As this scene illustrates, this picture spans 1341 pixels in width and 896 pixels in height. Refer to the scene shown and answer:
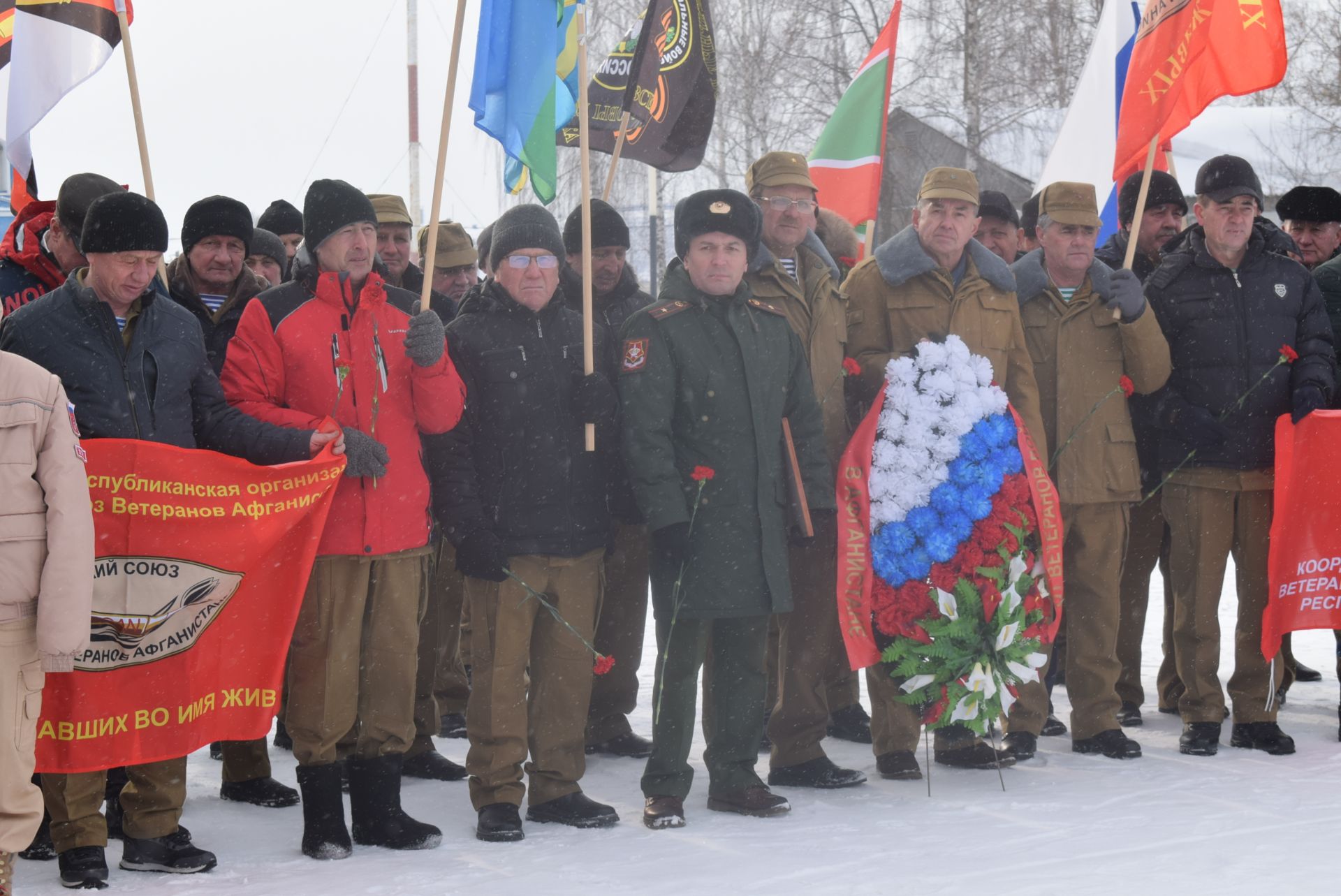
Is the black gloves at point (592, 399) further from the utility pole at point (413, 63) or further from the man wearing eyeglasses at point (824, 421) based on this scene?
the utility pole at point (413, 63)

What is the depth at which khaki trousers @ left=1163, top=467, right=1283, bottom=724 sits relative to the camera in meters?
6.38

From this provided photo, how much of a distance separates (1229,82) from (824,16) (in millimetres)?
18542

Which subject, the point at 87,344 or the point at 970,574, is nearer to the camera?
the point at 87,344

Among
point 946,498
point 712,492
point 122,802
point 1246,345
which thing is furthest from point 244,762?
point 1246,345

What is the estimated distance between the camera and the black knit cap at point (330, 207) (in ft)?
16.3

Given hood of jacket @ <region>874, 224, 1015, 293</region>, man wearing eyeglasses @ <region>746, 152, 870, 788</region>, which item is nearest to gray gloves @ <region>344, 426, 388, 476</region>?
man wearing eyeglasses @ <region>746, 152, 870, 788</region>

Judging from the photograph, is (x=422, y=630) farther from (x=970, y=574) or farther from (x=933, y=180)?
(x=933, y=180)

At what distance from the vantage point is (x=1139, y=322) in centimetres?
617

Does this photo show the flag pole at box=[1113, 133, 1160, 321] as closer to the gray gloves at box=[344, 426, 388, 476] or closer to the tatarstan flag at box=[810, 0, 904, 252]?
the tatarstan flag at box=[810, 0, 904, 252]

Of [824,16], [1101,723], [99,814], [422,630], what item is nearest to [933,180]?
[1101,723]

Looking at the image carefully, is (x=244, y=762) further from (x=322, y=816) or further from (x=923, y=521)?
(x=923, y=521)

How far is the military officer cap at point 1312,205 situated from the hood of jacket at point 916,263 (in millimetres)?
2197

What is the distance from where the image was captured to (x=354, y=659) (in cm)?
499

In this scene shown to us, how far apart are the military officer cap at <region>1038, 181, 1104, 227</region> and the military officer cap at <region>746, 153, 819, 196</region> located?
3.43 ft
